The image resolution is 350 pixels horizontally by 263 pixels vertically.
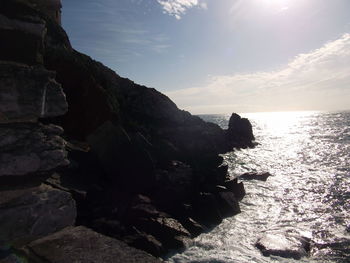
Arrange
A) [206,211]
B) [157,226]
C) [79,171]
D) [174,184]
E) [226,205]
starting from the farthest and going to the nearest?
[174,184] → [226,205] → [206,211] → [79,171] → [157,226]

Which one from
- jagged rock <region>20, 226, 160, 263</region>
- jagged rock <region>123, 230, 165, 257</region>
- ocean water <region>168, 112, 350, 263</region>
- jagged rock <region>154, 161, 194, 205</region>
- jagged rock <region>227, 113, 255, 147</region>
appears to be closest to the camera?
jagged rock <region>20, 226, 160, 263</region>

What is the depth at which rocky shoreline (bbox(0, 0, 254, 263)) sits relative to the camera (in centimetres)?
208

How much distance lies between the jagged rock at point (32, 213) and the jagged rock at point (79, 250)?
8 cm

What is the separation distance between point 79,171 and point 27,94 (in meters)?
12.0

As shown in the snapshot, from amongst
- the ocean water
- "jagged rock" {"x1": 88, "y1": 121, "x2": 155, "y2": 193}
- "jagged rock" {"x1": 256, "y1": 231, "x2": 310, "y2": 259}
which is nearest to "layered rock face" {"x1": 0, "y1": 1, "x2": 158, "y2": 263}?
the ocean water

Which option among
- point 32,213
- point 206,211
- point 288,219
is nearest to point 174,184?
point 206,211

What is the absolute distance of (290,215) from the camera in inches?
643

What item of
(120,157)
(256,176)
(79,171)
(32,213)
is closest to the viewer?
(32,213)

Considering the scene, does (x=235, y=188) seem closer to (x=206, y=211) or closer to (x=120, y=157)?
(x=206, y=211)

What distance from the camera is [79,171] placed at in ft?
44.1

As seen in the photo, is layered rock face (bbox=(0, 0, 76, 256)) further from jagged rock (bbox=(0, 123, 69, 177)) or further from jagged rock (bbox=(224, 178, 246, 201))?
jagged rock (bbox=(224, 178, 246, 201))

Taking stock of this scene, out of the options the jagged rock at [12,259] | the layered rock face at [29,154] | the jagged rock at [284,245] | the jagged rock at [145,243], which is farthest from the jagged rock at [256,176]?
the jagged rock at [12,259]

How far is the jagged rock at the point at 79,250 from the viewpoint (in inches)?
83.4

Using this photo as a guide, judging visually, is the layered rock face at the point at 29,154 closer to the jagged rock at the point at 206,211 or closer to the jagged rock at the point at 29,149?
the jagged rock at the point at 29,149
